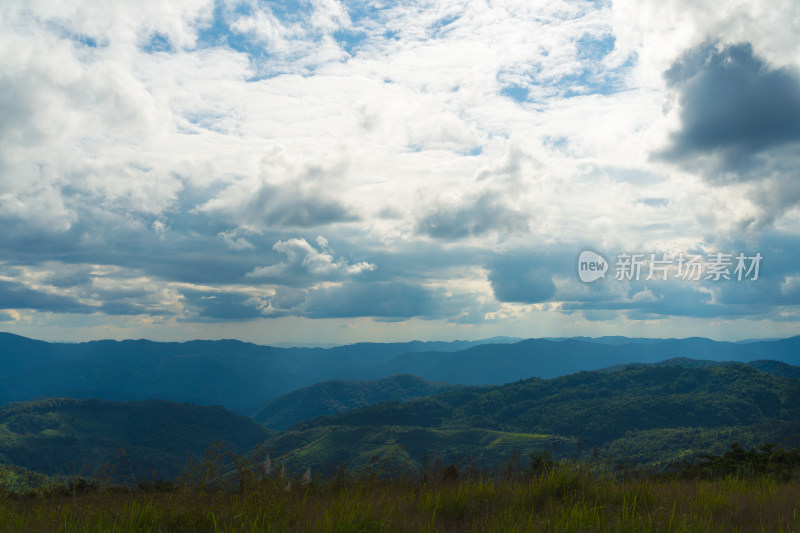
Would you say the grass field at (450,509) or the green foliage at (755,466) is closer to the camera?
the grass field at (450,509)

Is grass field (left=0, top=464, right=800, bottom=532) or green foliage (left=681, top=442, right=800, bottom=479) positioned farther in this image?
green foliage (left=681, top=442, right=800, bottom=479)

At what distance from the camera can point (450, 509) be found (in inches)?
336

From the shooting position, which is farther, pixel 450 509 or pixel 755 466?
pixel 755 466

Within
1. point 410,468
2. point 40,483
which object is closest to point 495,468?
point 410,468

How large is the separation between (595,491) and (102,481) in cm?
969

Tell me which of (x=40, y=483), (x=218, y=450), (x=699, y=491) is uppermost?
(x=218, y=450)

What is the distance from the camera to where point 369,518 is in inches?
293

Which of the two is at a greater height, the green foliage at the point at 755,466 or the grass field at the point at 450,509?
the grass field at the point at 450,509

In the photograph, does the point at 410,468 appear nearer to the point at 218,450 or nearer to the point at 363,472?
the point at 363,472

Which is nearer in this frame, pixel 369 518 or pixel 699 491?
pixel 369 518

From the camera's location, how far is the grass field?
727 centimetres

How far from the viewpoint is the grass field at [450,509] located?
23.9 feet

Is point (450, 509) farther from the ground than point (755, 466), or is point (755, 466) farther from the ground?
point (450, 509)

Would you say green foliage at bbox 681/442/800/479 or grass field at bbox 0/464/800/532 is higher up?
grass field at bbox 0/464/800/532
